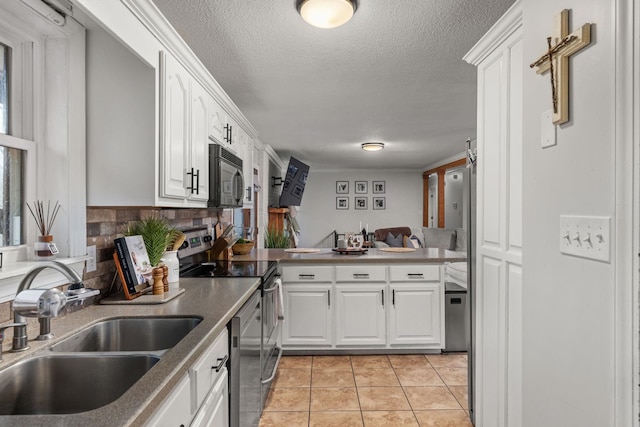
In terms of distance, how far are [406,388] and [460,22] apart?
238 cm

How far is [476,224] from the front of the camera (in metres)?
2.00

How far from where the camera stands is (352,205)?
8.95 m

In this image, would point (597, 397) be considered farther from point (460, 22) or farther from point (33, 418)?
point (460, 22)

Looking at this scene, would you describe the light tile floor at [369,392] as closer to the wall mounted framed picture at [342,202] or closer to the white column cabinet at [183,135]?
the white column cabinet at [183,135]

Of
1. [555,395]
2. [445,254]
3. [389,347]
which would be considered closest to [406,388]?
[389,347]

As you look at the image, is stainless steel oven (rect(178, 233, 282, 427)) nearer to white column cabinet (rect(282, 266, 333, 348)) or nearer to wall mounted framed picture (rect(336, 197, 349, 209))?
white column cabinet (rect(282, 266, 333, 348))


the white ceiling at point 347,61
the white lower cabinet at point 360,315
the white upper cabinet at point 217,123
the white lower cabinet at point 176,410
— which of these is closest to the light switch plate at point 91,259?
the white lower cabinet at point 176,410

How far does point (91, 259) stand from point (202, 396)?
0.86 metres

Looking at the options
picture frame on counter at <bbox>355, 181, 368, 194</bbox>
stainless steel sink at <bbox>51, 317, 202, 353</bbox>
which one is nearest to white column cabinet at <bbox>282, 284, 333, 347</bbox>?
stainless steel sink at <bbox>51, 317, 202, 353</bbox>

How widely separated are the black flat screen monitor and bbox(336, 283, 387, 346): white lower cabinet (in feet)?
10.8

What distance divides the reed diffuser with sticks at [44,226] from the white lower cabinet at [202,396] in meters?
0.74

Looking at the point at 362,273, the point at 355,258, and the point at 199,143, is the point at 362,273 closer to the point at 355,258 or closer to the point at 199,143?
the point at 355,258

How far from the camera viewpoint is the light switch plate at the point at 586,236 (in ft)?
3.15

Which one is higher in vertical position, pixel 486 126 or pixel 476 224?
pixel 486 126
